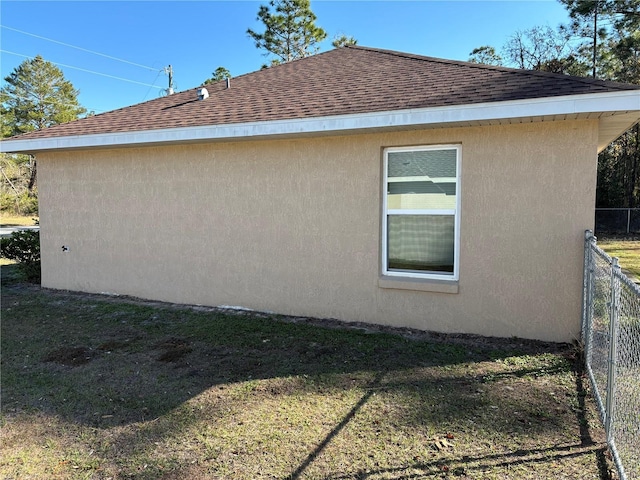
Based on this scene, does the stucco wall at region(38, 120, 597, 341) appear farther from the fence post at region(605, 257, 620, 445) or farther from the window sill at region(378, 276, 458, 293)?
the fence post at region(605, 257, 620, 445)

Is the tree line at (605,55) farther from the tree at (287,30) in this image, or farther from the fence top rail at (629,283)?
the fence top rail at (629,283)

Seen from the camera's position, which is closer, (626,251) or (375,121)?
(375,121)

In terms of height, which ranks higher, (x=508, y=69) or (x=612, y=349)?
(x=508, y=69)

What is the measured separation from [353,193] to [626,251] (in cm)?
1261

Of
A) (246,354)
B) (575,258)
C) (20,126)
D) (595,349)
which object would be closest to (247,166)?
(246,354)

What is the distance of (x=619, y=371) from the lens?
114 inches

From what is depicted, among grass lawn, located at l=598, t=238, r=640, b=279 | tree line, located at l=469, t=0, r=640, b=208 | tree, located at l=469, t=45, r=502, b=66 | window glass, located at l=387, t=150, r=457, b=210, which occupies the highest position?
tree, located at l=469, t=45, r=502, b=66

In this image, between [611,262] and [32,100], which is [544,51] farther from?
[32,100]

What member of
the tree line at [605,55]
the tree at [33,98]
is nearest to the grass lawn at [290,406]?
the tree line at [605,55]

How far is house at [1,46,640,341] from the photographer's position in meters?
4.89

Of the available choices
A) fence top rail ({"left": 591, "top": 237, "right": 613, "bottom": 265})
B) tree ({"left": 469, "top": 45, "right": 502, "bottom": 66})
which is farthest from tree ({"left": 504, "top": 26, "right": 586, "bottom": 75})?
fence top rail ({"left": 591, "top": 237, "right": 613, "bottom": 265})

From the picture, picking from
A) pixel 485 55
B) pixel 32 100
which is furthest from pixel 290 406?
pixel 32 100

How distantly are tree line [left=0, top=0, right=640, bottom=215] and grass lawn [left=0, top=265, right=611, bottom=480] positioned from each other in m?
23.2

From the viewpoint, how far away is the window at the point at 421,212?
5.44 meters
